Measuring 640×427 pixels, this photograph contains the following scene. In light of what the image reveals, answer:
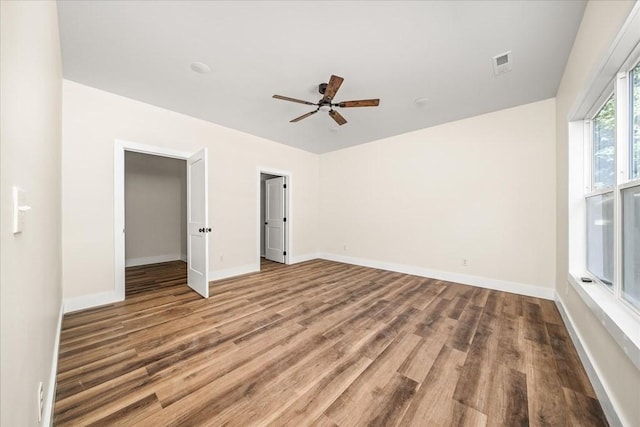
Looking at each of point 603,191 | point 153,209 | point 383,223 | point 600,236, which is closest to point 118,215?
point 153,209

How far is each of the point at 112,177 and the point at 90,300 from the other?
1.53 meters

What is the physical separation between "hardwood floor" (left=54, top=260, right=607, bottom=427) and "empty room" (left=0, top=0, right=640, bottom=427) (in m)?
0.02

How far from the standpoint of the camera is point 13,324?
2.31ft

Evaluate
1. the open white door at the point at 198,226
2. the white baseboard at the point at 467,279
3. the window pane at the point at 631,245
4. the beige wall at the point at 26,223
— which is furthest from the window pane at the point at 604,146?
the open white door at the point at 198,226

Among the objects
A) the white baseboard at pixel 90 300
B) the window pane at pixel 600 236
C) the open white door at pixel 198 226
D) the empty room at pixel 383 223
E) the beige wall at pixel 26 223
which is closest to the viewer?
the beige wall at pixel 26 223

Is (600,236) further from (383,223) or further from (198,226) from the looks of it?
(198,226)

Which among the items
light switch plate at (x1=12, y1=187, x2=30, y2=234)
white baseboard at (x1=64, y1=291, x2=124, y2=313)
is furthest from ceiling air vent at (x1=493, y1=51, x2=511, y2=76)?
white baseboard at (x1=64, y1=291, x2=124, y2=313)

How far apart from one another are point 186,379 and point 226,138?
11.7 ft

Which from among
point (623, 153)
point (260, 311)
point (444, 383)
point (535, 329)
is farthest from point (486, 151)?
point (260, 311)

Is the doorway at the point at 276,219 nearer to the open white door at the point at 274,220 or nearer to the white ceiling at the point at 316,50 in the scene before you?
the open white door at the point at 274,220

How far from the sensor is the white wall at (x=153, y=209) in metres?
5.16

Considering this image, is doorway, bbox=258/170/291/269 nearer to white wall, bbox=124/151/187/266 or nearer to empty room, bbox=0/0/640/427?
empty room, bbox=0/0/640/427

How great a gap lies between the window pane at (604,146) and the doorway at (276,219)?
4451 mm

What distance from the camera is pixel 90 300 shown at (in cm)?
279
